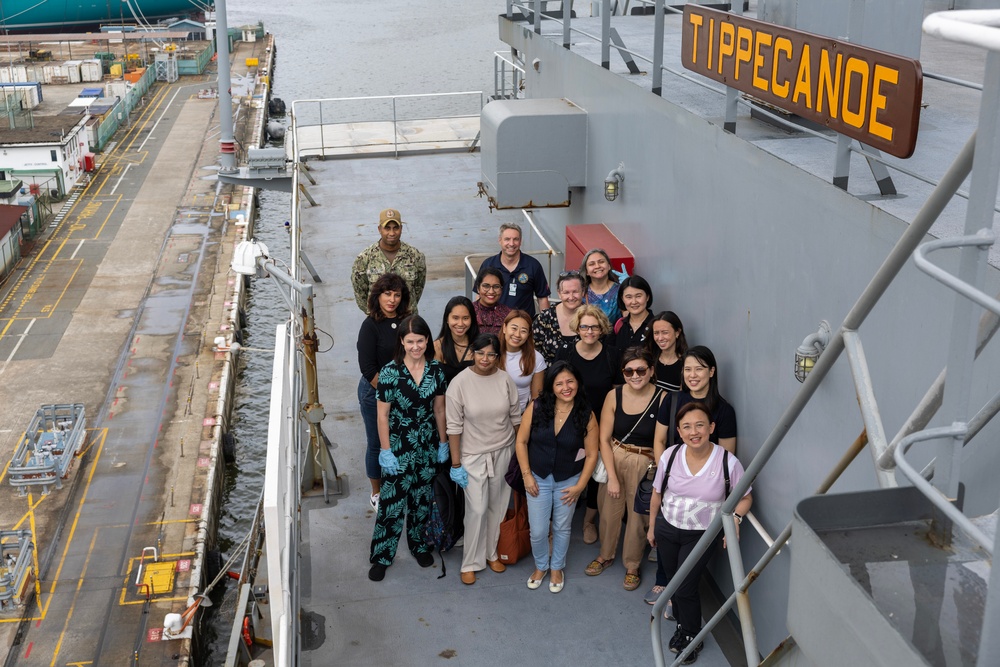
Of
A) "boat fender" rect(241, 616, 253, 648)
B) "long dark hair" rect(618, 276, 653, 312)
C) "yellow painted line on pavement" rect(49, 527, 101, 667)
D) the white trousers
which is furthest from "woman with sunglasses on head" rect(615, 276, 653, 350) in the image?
"yellow painted line on pavement" rect(49, 527, 101, 667)

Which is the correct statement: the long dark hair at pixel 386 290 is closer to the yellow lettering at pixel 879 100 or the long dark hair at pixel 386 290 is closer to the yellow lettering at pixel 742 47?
the yellow lettering at pixel 742 47

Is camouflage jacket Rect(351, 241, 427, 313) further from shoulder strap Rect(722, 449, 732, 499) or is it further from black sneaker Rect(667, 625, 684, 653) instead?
black sneaker Rect(667, 625, 684, 653)

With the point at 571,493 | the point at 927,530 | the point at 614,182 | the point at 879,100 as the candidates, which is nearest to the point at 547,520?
the point at 571,493

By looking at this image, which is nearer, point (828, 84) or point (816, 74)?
point (828, 84)

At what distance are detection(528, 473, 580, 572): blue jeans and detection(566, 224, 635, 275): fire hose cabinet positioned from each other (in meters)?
2.53

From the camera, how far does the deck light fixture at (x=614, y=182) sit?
8.40 m

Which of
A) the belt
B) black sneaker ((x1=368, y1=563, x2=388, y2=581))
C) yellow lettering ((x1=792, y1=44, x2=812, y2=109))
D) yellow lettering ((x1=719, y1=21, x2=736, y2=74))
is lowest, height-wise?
black sneaker ((x1=368, y1=563, x2=388, y2=581))

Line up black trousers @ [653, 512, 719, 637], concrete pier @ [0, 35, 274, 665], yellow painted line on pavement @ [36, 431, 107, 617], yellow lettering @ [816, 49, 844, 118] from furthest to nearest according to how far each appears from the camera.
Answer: yellow painted line on pavement @ [36, 431, 107, 617] → concrete pier @ [0, 35, 274, 665] → black trousers @ [653, 512, 719, 637] → yellow lettering @ [816, 49, 844, 118]

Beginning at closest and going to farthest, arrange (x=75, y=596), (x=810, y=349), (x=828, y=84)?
(x=828, y=84)
(x=810, y=349)
(x=75, y=596)

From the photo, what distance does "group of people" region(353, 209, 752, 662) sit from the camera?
5578 millimetres

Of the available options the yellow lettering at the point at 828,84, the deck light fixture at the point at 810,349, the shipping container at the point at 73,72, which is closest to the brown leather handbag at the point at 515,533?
the deck light fixture at the point at 810,349

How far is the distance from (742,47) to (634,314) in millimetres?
1828

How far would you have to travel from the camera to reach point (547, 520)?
6.14 metres

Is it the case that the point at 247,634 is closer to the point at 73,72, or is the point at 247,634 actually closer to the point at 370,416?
the point at 370,416
